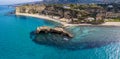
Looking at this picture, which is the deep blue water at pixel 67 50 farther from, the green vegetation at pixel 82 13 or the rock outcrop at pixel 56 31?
the green vegetation at pixel 82 13

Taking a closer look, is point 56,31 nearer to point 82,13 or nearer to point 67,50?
point 67,50

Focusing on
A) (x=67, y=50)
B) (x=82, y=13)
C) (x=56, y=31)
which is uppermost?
(x=67, y=50)

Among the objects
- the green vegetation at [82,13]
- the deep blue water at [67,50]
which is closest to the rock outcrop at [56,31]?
the deep blue water at [67,50]

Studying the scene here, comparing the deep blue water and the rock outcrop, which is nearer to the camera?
the deep blue water

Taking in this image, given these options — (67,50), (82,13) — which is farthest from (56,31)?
(82,13)

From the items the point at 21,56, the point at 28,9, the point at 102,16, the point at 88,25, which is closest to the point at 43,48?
the point at 21,56

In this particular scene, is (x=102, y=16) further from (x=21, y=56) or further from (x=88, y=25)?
(x=21, y=56)

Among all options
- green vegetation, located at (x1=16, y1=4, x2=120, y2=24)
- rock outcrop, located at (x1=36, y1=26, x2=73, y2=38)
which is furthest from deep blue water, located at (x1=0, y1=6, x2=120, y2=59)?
green vegetation, located at (x1=16, y1=4, x2=120, y2=24)

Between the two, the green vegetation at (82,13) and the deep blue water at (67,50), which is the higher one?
the deep blue water at (67,50)

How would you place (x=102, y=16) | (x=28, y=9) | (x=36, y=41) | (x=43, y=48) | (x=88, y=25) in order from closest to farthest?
(x=43, y=48) < (x=36, y=41) < (x=88, y=25) < (x=102, y=16) < (x=28, y=9)

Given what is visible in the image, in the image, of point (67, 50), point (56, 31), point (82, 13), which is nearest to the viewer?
point (67, 50)

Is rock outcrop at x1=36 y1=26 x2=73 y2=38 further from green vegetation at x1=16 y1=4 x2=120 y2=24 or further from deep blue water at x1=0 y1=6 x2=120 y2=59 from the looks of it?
green vegetation at x1=16 y1=4 x2=120 y2=24
